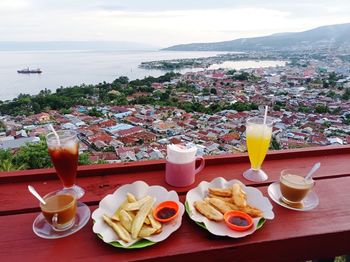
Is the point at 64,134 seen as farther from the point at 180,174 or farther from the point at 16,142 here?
the point at 16,142

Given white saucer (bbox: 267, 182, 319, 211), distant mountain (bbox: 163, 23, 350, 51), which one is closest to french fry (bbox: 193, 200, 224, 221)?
white saucer (bbox: 267, 182, 319, 211)

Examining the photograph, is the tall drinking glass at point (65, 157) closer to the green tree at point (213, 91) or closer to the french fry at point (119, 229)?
the french fry at point (119, 229)

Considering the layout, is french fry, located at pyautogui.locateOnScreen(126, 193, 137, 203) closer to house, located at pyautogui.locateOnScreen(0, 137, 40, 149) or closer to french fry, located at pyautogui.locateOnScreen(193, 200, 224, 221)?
french fry, located at pyautogui.locateOnScreen(193, 200, 224, 221)

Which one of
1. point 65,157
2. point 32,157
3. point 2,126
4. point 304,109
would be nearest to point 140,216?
point 65,157

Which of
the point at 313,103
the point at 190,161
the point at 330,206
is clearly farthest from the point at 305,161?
the point at 313,103

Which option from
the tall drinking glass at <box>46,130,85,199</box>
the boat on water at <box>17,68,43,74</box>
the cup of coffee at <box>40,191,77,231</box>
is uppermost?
the boat on water at <box>17,68,43,74</box>

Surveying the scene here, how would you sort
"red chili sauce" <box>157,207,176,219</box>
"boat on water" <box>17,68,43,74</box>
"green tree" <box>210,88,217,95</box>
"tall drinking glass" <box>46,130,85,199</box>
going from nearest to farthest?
1. "red chili sauce" <box>157,207,176,219</box>
2. "tall drinking glass" <box>46,130,85,199</box>
3. "boat on water" <box>17,68,43,74</box>
4. "green tree" <box>210,88,217,95</box>
